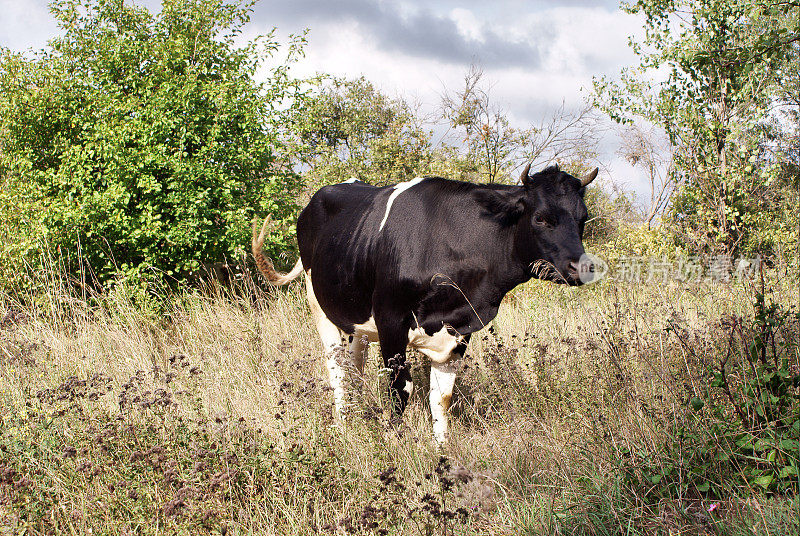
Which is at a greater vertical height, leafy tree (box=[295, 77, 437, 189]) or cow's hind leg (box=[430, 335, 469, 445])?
leafy tree (box=[295, 77, 437, 189])

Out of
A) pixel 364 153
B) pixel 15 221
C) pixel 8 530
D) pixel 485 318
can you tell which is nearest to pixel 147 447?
pixel 8 530

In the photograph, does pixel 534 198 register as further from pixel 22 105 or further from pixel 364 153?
pixel 364 153

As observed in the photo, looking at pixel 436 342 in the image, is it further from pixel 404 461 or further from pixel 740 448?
pixel 740 448

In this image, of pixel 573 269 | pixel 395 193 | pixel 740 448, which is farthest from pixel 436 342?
pixel 740 448

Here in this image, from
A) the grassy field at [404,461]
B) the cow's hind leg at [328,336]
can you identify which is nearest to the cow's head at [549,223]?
the grassy field at [404,461]

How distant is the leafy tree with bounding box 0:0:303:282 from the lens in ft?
25.8

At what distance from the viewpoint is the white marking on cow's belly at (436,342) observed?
4.37 meters

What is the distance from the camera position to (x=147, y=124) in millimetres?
7895

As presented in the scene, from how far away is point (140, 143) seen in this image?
798 cm

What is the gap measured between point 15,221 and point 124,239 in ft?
5.69

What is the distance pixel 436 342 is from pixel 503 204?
1.01 meters

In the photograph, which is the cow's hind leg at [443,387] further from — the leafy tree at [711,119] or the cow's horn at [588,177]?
the leafy tree at [711,119]

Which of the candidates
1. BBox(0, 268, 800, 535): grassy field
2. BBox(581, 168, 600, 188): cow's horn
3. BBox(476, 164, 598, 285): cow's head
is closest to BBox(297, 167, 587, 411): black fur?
BBox(476, 164, 598, 285): cow's head

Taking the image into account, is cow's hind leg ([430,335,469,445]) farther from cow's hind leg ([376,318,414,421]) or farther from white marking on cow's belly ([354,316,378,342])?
white marking on cow's belly ([354,316,378,342])
